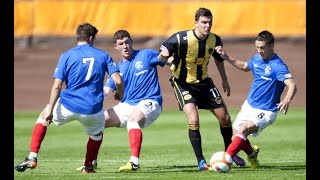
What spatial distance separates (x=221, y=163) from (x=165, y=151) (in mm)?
3902

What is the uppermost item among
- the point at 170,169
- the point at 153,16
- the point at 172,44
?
the point at 153,16

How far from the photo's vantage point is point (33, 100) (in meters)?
26.8

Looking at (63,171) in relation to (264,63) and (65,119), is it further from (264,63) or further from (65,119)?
(264,63)

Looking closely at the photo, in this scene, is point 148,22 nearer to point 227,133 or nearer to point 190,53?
point 227,133

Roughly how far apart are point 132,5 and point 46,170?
20457mm

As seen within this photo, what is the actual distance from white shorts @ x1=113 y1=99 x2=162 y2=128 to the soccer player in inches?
14.4

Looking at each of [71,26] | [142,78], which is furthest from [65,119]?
[71,26]

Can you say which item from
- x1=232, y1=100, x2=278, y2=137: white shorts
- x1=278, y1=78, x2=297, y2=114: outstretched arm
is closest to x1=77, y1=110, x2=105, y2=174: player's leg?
x1=232, y1=100, x2=278, y2=137: white shorts

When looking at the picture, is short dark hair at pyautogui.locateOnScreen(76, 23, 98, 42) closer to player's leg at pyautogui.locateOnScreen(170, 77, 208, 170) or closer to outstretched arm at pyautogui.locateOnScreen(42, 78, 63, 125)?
outstretched arm at pyautogui.locateOnScreen(42, 78, 63, 125)

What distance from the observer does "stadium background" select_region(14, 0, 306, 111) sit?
32219 millimetres

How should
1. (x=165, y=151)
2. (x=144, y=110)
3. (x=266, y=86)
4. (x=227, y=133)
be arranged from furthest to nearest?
(x=165, y=151), (x=227, y=133), (x=144, y=110), (x=266, y=86)

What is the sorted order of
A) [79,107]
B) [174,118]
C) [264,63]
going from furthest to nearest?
[174,118]
[264,63]
[79,107]

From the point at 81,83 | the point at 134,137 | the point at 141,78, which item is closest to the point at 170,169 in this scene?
the point at 134,137

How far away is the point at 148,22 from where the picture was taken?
3266cm
